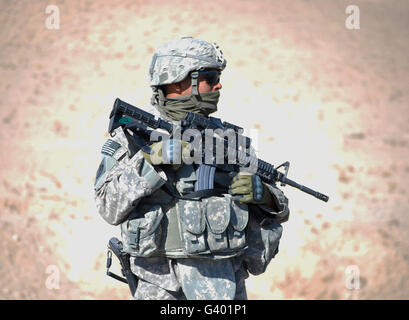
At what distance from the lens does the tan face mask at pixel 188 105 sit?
214 inches

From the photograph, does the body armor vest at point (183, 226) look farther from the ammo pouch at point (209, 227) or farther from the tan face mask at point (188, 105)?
the tan face mask at point (188, 105)

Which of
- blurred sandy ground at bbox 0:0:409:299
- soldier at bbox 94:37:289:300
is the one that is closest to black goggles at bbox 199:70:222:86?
soldier at bbox 94:37:289:300

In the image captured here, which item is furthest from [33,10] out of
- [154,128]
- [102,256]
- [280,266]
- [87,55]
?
[154,128]

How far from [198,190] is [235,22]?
23.9ft

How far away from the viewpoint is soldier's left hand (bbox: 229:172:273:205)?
5.32m

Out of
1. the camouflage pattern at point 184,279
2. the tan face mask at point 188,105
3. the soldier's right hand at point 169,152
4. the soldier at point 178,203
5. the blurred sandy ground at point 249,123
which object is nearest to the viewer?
the soldier's right hand at point 169,152

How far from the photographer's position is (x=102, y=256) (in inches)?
427

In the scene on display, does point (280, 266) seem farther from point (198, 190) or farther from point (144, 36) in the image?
point (198, 190)

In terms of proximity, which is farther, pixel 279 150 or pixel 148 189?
pixel 279 150

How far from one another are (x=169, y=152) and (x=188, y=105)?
0.52m

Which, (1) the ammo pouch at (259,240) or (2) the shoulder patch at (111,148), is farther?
(1) the ammo pouch at (259,240)

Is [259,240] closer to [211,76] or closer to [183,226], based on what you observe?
[183,226]

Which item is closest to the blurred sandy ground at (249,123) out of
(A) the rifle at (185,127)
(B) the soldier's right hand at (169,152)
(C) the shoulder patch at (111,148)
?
(A) the rifle at (185,127)

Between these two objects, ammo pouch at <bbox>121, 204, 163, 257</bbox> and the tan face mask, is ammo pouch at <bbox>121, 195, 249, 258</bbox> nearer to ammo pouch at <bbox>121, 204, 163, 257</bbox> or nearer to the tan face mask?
ammo pouch at <bbox>121, 204, 163, 257</bbox>
